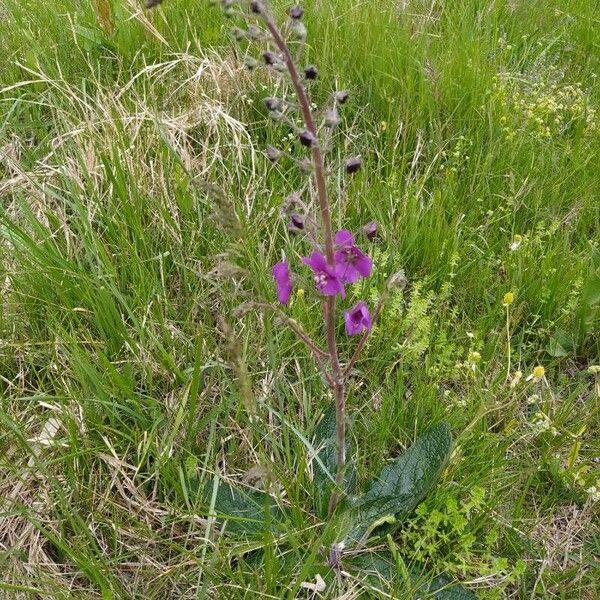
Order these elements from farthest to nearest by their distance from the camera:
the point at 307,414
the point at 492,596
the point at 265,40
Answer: the point at 307,414 → the point at 492,596 → the point at 265,40

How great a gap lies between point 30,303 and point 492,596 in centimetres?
164

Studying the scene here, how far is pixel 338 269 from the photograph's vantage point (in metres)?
1.52

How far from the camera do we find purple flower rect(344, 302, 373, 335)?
1.62 m

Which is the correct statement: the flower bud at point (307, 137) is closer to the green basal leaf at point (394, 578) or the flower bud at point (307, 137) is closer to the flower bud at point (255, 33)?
the flower bud at point (255, 33)

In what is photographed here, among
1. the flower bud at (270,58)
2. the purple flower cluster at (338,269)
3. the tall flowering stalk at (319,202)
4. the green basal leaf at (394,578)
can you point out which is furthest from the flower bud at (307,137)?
the green basal leaf at (394,578)

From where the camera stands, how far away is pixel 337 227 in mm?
2492

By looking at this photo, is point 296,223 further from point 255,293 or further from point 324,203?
point 255,293

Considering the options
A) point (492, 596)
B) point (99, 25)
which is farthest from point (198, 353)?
point (99, 25)

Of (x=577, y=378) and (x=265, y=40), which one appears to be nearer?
(x=265, y=40)

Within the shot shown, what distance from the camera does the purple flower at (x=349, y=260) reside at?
1.52 meters

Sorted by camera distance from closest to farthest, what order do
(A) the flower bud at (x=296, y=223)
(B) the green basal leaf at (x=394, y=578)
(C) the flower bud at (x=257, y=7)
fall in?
1. (C) the flower bud at (x=257, y=7)
2. (A) the flower bud at (x=296, y=223)
3. (B) the green basal leaf at (x=394, y=578)

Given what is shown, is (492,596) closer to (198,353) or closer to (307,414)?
(307,414)

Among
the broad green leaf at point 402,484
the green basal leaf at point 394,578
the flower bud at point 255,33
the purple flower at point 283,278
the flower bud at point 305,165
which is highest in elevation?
the flower bud at point 255,33

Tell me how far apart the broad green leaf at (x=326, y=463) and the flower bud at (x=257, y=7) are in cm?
110
